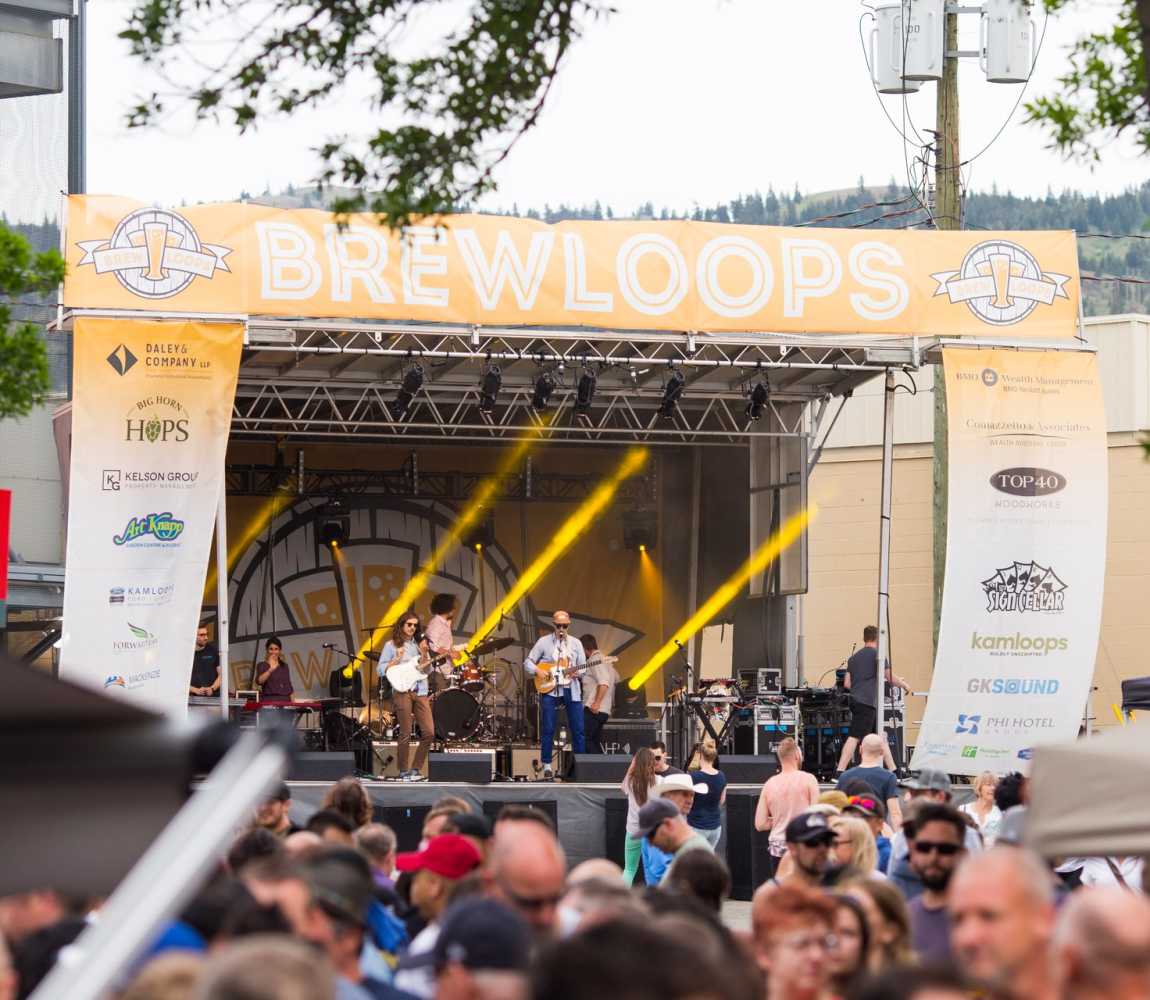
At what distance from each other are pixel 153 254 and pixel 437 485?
913 cm

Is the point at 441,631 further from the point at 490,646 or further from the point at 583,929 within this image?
the point at 583,929

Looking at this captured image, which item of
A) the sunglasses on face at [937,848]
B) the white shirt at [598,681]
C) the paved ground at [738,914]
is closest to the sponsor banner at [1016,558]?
the paved ground at [738,914]

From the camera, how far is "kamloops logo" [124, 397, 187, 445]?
14734 mm

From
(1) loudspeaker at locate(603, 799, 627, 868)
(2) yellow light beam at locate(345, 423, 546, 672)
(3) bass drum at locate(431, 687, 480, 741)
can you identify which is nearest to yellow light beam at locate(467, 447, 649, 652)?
(2) yellow light beam at locate(345, 423, 546, 672)

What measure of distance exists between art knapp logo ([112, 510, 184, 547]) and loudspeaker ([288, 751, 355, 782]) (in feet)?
7.55

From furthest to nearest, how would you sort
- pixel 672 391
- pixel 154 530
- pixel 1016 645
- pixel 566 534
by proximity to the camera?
pixel 566 534 → pixel 672 391 → pixel 1016 645 → pixel 154 530

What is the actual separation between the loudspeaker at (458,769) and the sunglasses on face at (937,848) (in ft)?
35.2

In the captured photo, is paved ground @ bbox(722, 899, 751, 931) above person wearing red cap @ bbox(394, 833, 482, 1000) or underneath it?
underneath

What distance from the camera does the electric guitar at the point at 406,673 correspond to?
682 inches

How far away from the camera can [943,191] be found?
1884 centimetres

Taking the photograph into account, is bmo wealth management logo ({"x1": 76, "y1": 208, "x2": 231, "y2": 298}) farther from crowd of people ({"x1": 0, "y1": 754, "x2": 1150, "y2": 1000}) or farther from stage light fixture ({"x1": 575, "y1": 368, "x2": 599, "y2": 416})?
crowd of people ({"x1": 0, "y1": 754, "x2": 1150, "y2": 1000})

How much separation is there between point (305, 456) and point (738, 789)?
29.0 ft

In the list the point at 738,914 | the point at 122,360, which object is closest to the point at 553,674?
the point at 738,914

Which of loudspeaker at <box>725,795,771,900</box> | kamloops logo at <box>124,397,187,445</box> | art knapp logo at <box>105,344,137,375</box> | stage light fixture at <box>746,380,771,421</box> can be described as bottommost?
loudspeaker at <box>725,795,771,900</box>
